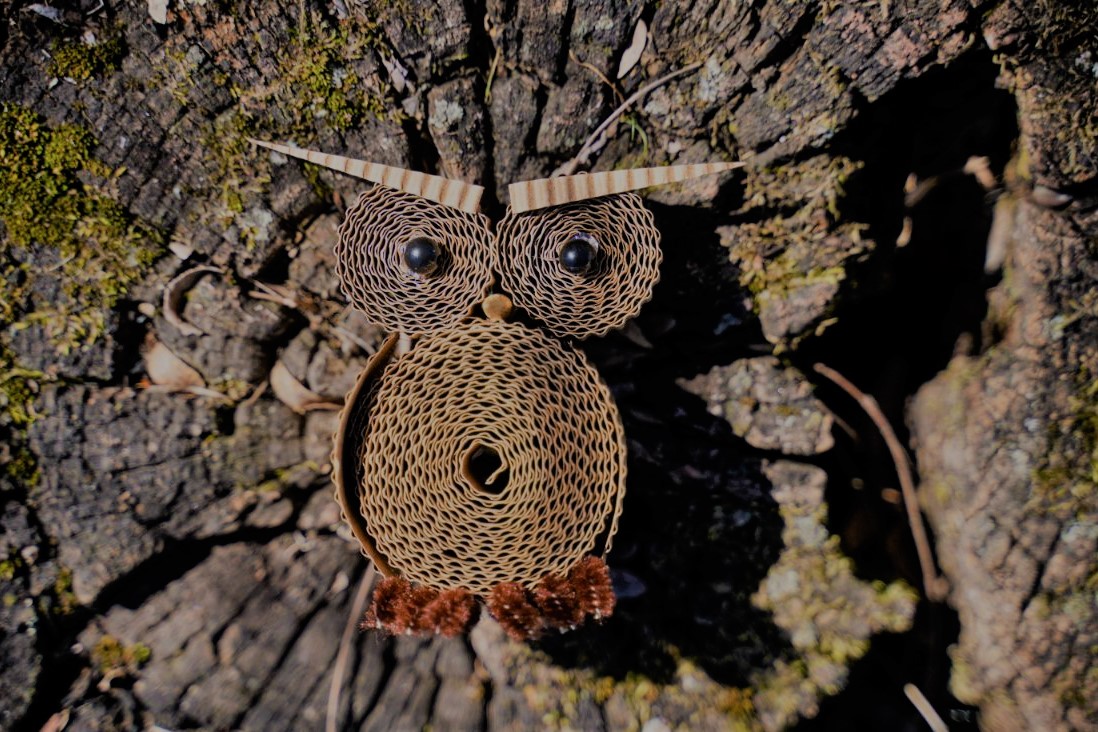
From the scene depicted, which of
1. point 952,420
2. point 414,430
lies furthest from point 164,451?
point 952,420

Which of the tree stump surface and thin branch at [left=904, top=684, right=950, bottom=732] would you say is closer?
the tree stump surface

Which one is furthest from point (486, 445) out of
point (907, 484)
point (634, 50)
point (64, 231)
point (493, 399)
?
point (907, 484)

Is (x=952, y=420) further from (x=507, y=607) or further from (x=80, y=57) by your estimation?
(x=80, y=57)

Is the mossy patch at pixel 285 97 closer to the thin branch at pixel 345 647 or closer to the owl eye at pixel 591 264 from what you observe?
the owl eye at pixel 591 264

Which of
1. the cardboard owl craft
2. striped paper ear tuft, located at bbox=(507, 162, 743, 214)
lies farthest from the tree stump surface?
the cardboard owl craft

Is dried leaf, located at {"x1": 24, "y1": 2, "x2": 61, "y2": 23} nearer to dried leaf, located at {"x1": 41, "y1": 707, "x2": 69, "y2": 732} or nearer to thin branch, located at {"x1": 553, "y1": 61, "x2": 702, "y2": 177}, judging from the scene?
thin branch, located at {"x1": 553, "y1": 61, "x2": 702, "y2": 177}

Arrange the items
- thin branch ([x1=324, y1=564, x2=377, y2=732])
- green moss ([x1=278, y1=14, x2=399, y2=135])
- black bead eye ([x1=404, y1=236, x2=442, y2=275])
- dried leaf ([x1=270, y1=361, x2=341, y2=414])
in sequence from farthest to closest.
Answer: dried leaf ([x1=270, y1=361, x2=341, y2=414]), thin branch ([x1=324, y1=564, x2=377, y2=732]), green moss ([x1=278, y1=14, x2=399, y2=135]), black bead eye ([x1=404, y1=236, x2=442, y2=275])

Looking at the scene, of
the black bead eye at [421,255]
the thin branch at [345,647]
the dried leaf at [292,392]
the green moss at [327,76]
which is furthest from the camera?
the dried leaf at [292,392]

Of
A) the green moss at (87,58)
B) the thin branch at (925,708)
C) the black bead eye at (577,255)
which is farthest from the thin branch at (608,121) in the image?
the thin branch at (925,708)
